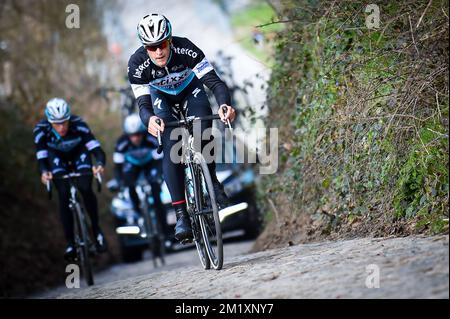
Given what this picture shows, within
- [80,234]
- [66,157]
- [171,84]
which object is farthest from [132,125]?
[171,84]

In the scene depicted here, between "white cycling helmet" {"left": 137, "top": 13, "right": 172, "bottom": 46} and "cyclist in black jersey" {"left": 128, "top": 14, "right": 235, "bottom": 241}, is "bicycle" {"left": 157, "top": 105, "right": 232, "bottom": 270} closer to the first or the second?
"cyclist in black jersey" {"left": 128, "top": 14, "right": 235, "bottom": 241}

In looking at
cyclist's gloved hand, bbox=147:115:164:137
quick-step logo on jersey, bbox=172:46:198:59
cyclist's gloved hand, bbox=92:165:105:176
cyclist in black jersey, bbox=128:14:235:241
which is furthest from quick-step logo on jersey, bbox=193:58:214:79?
cyclist's gloved hand, bbox=92:165:105:176

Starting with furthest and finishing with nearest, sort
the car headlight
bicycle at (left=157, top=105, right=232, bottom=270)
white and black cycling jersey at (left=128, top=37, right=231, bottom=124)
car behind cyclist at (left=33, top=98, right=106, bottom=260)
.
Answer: the car headlight → car behind cyclist at (left=33, top=98, right=106, bottom=260) → white and black cycling jersey at (left=128, top=37, right=231, bottom=124) → bicycle at (left=157, top=105, right=232, bottom=270)

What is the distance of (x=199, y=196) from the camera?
335 inches

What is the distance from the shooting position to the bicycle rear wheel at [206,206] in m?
8.12

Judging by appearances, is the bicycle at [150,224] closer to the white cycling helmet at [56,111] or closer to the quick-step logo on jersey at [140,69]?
the white cycling helmet at [56,111]

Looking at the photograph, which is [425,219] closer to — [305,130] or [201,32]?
[305,130]

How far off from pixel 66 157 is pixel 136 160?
2986 mm

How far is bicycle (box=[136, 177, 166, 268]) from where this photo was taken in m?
15.2

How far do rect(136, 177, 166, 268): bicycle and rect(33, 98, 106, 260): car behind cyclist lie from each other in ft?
9.26

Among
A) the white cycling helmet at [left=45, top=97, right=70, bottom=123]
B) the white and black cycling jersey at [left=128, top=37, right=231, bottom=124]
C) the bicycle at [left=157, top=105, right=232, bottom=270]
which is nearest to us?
the bicycle at [left=157, top=105, right=232, bottom=270]

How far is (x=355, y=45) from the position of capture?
9.26 meters

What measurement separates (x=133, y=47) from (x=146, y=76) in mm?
28102

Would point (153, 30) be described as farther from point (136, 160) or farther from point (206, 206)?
point (136, 160)
